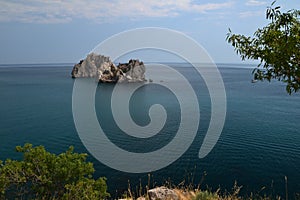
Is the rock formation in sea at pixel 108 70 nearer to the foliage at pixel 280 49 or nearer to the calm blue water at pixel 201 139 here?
the calm blue water at pixel 201 139

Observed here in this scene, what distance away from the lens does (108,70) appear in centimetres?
15425

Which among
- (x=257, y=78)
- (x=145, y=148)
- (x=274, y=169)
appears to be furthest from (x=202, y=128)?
(x=257, y=78)

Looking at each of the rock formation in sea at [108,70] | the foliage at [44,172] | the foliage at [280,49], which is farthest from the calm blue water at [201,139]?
the rock formation in sea at [108,70]

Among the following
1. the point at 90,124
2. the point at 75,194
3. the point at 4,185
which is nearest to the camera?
the point at 75,194

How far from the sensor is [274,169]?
33.6 meters

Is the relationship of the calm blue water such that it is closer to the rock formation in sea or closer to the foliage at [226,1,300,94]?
the foliage at [226,1,300,94]

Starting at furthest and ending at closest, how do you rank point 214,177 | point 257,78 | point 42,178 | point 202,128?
point 202,128, point 214,177, point 42,178, point 257,78

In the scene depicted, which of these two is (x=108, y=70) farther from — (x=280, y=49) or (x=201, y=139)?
(x=280, y=49)

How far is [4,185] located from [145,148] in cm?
2798

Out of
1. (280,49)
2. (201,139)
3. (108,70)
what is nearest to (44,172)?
(280,49)

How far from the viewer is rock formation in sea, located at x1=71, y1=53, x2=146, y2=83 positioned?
148250mm

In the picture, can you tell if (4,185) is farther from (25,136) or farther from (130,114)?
(130,114)

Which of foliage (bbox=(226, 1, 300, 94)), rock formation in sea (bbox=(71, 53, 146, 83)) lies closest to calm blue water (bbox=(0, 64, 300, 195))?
foliage (bbox=(226, 1, 300, 94))

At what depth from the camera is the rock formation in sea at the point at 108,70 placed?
148m
